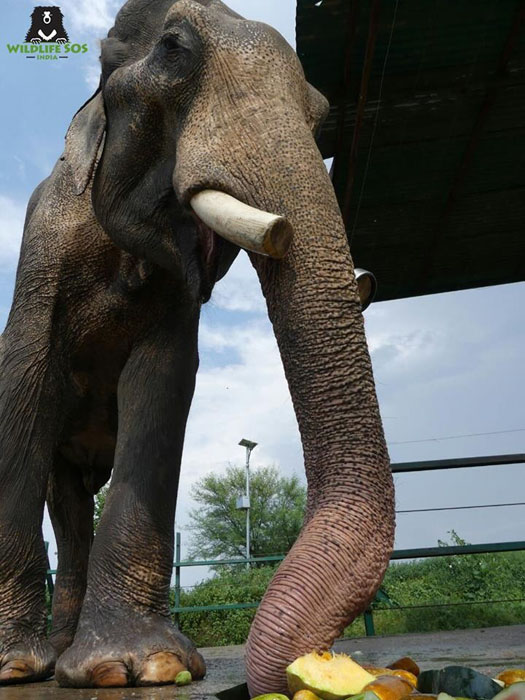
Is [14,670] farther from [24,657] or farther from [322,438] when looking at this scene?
[322,438]

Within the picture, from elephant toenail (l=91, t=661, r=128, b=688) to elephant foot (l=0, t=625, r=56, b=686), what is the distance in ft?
1.39

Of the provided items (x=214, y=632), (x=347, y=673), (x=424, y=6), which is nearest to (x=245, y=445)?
(x=214, y=632)

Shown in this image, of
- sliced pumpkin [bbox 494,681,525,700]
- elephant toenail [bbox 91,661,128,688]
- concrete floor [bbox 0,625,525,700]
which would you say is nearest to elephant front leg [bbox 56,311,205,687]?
elephant toenail [bbox 91,661,128,688]


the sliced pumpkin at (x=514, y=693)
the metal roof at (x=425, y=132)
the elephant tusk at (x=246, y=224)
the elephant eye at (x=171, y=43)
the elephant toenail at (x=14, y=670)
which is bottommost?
the sliced pumpkin at (x=514, y=693)

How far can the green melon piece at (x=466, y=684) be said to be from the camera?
6.66 feet

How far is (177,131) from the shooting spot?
3.21 meters

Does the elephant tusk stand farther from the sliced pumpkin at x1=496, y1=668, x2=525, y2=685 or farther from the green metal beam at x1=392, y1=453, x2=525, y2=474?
the green metal beam at x1=392, y1=453, x2=525, y2=474

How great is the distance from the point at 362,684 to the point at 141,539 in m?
1.67

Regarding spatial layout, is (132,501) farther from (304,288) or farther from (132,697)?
(304,288)

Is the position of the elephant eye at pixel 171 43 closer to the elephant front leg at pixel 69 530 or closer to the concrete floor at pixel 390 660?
the concrete floor at pixel 390 660

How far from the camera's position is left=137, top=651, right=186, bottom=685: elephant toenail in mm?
2959

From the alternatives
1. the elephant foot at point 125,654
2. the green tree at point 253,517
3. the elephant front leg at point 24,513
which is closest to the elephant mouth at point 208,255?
the elephant front leg at point 24,513

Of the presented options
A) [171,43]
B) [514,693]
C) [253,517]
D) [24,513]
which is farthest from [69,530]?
[253,517]

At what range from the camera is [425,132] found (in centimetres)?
693
